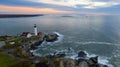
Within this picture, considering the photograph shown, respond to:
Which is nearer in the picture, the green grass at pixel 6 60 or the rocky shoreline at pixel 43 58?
the green grass at pixel 6 60

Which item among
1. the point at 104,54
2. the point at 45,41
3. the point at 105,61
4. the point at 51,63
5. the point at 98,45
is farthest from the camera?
the point at 45,41

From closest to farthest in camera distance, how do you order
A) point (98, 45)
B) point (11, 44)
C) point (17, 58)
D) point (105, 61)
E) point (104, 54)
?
point (17, 58), point (105, 61), point (104, 54), point (11, 44), point (98, 45)

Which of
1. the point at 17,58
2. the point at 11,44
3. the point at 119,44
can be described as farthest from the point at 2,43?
the point at 119,44

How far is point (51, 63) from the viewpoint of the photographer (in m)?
45.4

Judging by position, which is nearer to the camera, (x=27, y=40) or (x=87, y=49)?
(x=87, y=49)

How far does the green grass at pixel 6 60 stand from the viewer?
4475 cm

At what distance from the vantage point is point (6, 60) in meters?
48.2

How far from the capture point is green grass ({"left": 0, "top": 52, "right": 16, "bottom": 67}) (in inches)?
1762

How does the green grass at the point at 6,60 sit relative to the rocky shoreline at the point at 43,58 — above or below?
above

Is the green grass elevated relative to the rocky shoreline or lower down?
elevated

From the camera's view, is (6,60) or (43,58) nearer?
(6,60)

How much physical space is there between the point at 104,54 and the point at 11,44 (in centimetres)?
3518

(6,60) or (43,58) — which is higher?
(6,60)

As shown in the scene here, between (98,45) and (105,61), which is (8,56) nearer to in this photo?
(105,61)
